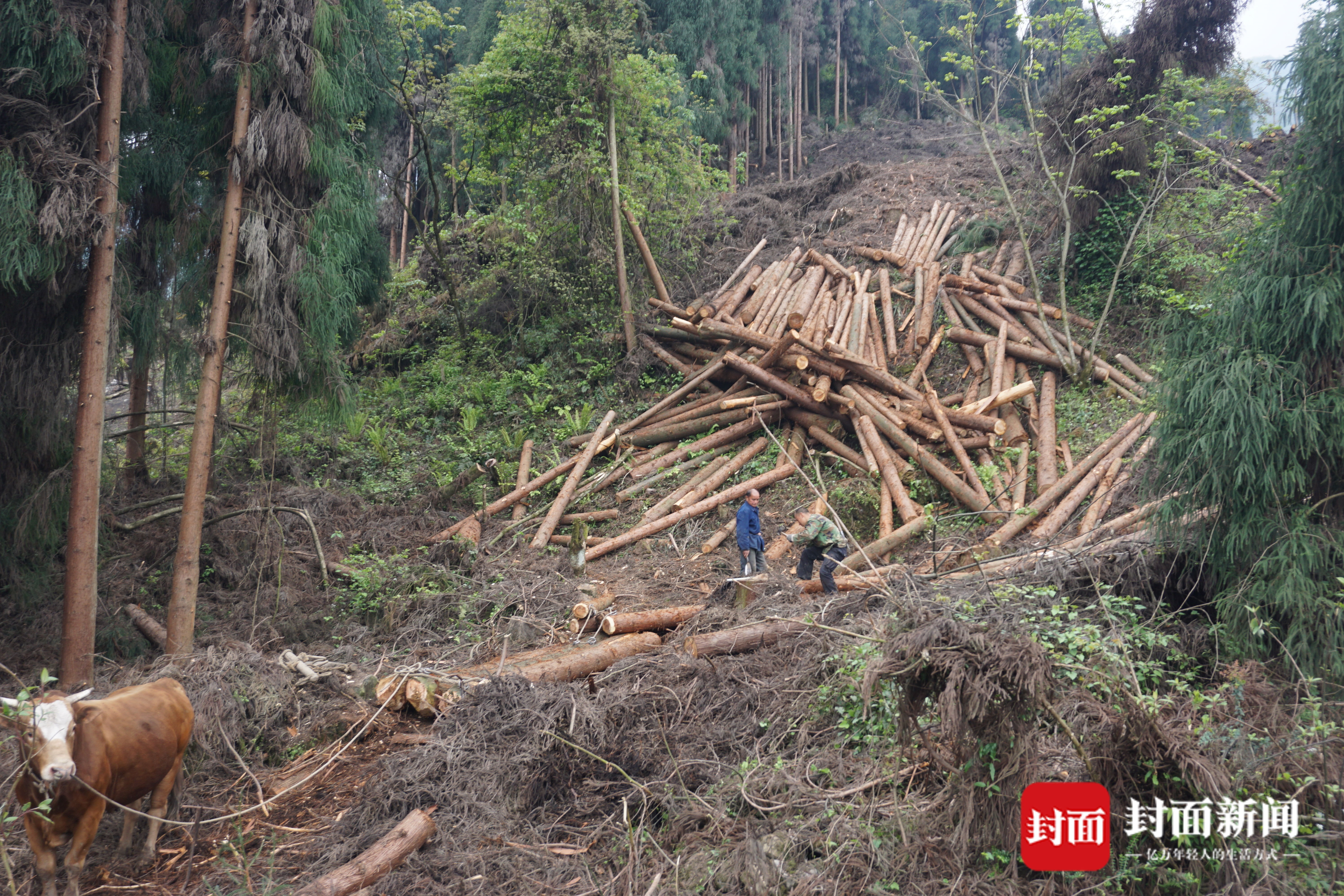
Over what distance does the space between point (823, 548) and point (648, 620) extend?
7.59 feet

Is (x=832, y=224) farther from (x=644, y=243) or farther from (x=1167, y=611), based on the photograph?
(x=1167, y=611)

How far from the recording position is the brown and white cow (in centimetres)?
424

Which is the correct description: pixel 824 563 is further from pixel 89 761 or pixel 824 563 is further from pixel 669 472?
pixel 89 761

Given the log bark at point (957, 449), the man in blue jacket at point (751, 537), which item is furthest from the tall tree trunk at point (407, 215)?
the man in blue jacket at point (751, 537)

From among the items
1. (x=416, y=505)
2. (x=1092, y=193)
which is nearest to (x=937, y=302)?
(x=1092, y=193)

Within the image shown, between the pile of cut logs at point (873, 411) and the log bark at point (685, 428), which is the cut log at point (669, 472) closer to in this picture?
the pile of cut logs at point (873, 411)

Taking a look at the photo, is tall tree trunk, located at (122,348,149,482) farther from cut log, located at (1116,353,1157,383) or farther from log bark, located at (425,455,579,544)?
cut log, located at (1116,353,1157,383)

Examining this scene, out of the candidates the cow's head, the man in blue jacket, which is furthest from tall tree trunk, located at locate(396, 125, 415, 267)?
the cow's head

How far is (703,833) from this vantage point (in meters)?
5.01

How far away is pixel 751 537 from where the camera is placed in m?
10.0

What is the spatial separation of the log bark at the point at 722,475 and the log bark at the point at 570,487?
1.75m

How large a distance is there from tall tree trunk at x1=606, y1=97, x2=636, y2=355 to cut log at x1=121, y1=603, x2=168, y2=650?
10.1 m

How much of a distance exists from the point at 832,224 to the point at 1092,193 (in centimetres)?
699

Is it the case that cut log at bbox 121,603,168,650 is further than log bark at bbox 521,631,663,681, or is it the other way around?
cut log at bbox 121,603,168,650
